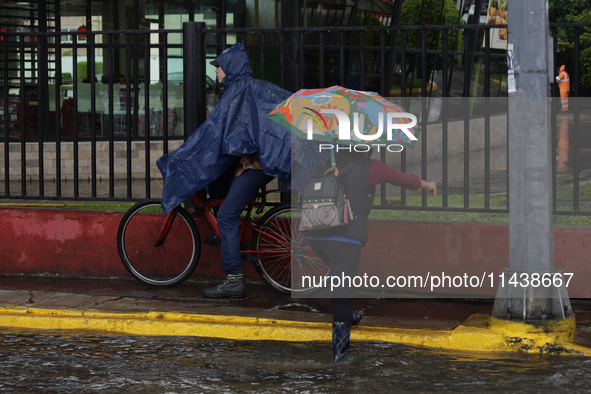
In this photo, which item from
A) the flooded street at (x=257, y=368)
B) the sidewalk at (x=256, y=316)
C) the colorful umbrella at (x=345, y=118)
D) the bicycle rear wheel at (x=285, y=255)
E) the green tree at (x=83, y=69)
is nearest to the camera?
the flooded street at (x=257, y=368)

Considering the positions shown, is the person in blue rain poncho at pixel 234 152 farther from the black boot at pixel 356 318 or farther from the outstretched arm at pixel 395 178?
the outstretched arm at pixel 395 178

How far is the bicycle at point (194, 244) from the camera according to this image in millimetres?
6539

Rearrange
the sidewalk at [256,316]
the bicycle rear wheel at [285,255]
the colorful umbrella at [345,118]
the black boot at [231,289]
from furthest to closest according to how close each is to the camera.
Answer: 1. the bicycle rear wheel at [285,255]
2. the black boot at [231,289]
3. the sidewalk at [256,316]
4. the colorful umbrella at [345,118]

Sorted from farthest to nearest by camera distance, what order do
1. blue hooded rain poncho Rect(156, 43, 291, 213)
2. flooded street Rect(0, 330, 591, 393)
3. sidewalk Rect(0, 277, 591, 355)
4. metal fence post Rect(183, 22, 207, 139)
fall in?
metal fence post Rect(183, 22, 207, 139) < blue hooded rain poncho Rect(156, 43, 291, 213) < sidewalk Rect(0, 277, 591, 355) < flooded street Rect(0, 330, 591, 393)

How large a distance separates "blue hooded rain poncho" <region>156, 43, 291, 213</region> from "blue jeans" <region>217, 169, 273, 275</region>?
0.17m

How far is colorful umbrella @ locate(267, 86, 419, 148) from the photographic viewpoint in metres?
5.00

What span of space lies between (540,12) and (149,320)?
3409mm

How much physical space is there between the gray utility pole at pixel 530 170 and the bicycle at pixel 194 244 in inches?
71.2

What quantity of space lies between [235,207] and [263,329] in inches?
44.6

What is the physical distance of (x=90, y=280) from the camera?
7301 mm

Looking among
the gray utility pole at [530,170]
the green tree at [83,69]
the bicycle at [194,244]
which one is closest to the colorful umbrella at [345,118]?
the gray utility pole at [530,170]

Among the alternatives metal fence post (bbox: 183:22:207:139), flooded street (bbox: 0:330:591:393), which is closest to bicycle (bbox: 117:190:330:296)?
metal fence post (bbox: 183:22:207:139)

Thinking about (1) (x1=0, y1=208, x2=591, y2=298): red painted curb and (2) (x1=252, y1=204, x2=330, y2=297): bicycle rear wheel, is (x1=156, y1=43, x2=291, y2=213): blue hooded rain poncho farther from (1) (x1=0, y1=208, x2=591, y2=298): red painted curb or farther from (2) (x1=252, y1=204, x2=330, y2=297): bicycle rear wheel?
(1) (x1=0, y1=208, x2=591, y2=298): red painted curb

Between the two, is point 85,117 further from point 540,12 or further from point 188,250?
point 540,12
